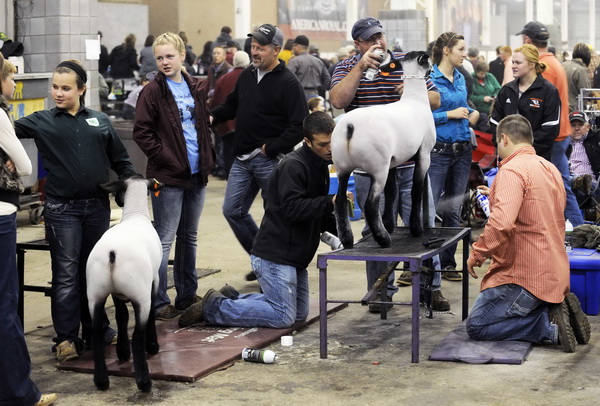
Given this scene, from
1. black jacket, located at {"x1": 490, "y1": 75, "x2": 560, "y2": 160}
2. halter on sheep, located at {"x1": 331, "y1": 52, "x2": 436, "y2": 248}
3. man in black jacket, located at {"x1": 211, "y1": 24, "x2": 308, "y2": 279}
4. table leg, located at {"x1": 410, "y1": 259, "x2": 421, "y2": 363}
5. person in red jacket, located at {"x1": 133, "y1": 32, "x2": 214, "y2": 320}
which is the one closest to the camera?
halter on sheep, located at {"x1": 331, "y1": 52, "x2": 436, "y2": 248}

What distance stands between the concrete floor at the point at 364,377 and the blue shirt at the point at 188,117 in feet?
4.50

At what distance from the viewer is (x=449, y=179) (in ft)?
24.7

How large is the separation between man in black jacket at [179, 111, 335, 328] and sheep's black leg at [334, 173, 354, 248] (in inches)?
5.9

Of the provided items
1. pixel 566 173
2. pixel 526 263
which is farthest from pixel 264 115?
pixel 566 173

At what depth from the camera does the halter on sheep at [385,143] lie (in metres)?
5.36

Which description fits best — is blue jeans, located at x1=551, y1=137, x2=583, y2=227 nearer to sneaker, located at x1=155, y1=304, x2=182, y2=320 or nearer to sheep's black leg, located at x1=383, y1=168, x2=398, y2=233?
sheep's black leg, located at x1=383, y1=168, x2=398, y2=233

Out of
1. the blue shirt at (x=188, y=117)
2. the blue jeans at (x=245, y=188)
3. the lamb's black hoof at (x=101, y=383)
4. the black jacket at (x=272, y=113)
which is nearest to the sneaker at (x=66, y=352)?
the lamb's black hoof at (x=101, y=383)

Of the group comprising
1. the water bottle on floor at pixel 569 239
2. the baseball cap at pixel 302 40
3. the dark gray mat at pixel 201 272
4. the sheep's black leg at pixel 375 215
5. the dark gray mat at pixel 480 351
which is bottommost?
the dark gray mat at pixel 480 351

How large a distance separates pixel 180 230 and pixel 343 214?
1544mm

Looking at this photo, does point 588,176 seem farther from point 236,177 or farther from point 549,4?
point 549,4

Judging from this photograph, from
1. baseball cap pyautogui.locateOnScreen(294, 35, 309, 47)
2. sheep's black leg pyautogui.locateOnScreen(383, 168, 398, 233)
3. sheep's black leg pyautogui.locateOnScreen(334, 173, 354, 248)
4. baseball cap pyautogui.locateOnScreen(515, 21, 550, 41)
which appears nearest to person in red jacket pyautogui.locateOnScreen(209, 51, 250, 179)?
baseball cap pyautogui.locateOnScreen(515, 21, 550, 41)

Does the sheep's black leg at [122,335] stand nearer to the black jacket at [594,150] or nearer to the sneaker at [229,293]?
the sneaker at [229,293]

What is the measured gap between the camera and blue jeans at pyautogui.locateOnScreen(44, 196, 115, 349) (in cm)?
559

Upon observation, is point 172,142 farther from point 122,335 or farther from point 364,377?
point 364,377
